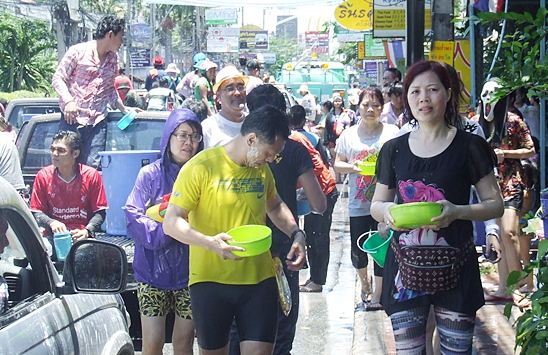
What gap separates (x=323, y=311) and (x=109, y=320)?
→ 15.0ft

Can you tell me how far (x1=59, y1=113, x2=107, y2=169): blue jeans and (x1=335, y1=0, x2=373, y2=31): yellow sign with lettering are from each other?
683 inches

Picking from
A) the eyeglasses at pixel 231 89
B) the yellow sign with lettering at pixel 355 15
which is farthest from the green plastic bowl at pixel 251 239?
the yellow sign with lettering at pixel 355 15

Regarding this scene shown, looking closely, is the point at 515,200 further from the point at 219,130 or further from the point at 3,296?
the point at 3,296

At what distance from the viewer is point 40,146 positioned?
27.7 ft

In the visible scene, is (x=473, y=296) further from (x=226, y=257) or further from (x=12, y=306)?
(x=12, y=306)

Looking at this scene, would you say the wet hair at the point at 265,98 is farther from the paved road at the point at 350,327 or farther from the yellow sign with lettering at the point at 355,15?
the yellow sign with lettering at the point at 355,15

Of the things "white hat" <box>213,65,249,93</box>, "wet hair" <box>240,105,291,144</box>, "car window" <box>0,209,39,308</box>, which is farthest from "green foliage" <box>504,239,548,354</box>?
"white hat" <box>213,65,249,93</box>

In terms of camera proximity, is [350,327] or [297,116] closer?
[350,327]

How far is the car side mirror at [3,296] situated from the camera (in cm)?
310

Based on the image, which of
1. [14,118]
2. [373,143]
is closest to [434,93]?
[373,143]

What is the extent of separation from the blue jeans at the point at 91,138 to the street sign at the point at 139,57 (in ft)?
116

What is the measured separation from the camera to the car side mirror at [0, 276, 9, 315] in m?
3.10

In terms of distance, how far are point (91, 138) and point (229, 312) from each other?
440 centimetres

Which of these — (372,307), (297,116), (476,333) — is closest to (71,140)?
(297,116)
